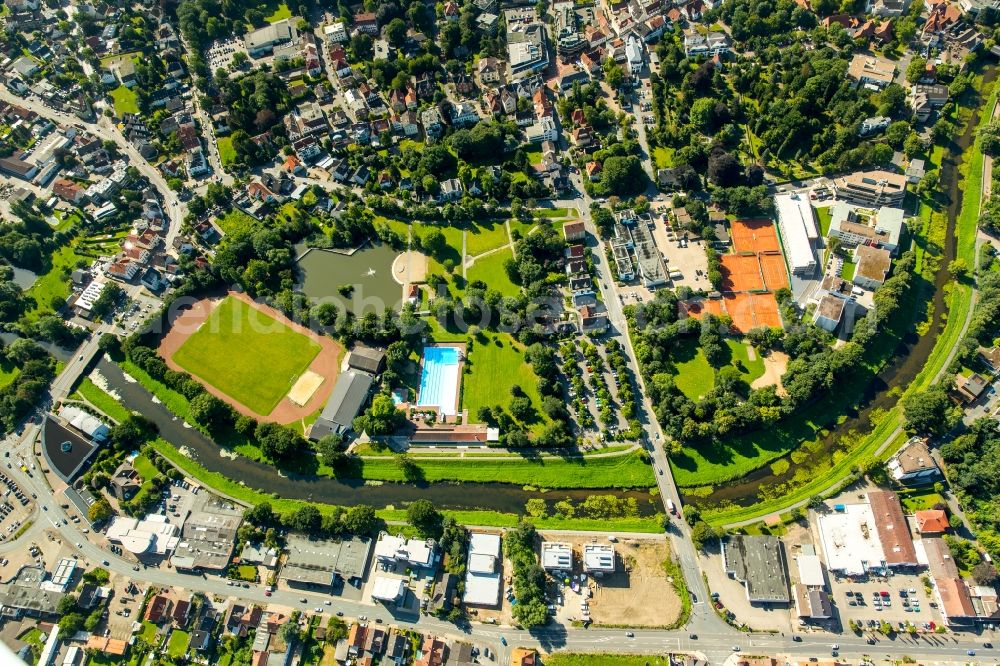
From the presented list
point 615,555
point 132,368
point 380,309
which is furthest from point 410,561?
point 132,368

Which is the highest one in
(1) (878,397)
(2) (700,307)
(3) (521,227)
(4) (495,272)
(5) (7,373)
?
(3) (521,227)

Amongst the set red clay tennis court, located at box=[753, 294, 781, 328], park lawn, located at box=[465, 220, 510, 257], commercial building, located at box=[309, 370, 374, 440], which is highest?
park lawn, located at box=[465, 220, 510, 257]

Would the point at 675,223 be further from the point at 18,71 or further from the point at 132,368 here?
the point at 18,71

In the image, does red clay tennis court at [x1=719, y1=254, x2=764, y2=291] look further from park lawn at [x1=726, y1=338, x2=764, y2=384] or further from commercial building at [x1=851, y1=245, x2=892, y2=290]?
commercial building at [x1=851, y1=245, x2=892, y2=290]

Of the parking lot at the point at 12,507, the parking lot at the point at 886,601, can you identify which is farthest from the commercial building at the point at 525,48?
the parking lot at the point at 12,507

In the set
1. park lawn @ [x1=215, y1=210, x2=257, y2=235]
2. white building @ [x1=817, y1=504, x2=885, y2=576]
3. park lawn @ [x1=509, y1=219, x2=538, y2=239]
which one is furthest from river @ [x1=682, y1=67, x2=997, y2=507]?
park lawn @ [x1=215, y1=210, x2=257, y2=235]

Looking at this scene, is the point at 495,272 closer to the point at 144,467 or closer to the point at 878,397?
the point at 878,397

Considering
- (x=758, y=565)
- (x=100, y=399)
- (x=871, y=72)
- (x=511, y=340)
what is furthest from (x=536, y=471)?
(x=871, y=72)
